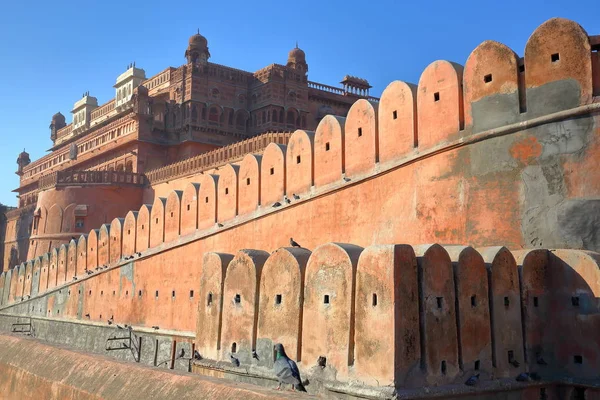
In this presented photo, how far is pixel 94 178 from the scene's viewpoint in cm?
2377

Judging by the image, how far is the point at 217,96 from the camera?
25875 millimetres

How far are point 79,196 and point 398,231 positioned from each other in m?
18.1

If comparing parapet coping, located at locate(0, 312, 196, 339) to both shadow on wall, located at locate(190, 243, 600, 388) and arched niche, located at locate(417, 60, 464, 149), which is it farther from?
arched niche, located at locate(417, 60, 464, 149)

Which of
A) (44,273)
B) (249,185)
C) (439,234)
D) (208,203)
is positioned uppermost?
(249,185)

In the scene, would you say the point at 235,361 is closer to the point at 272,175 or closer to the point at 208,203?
the point at 272,175

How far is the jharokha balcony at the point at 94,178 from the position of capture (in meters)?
23.8

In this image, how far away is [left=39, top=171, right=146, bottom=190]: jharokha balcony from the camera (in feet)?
77.9

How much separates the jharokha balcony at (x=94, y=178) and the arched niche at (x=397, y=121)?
17041 mm

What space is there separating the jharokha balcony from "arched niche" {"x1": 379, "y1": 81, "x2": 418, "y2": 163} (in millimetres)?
17041

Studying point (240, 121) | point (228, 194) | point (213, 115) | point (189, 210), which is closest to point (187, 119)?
point (213, 115)

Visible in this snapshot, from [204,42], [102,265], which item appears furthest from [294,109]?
[102,265]

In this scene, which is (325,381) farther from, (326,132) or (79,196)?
(79,196)

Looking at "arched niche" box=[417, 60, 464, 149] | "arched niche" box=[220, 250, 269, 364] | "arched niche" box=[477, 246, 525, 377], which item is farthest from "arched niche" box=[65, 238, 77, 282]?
"arched niche" box=[477, 246, 525, 377]

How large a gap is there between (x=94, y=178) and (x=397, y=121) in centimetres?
1767
